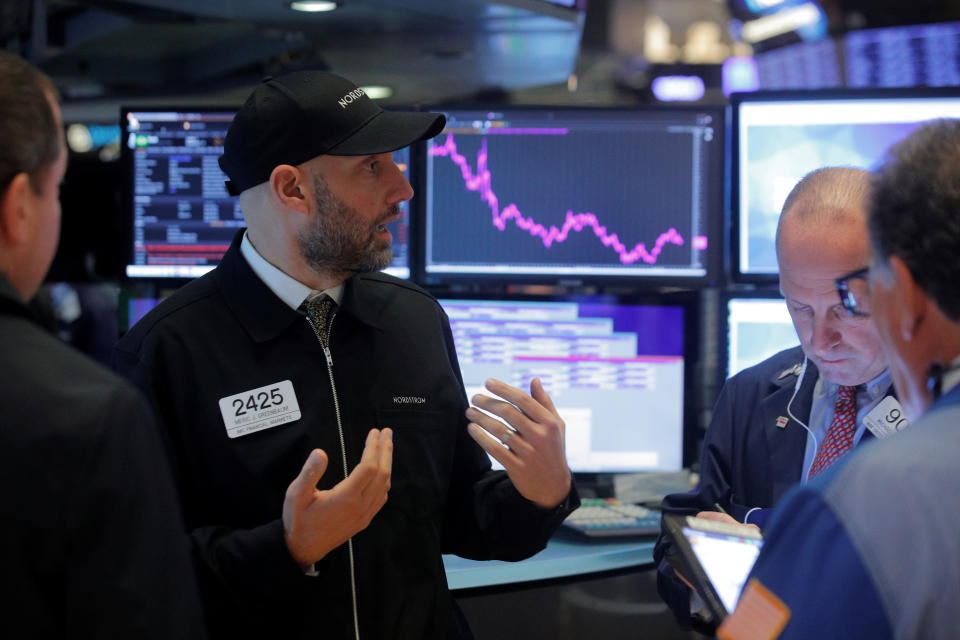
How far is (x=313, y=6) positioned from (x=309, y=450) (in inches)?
71.0

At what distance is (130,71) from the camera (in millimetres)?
5062

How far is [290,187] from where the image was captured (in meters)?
1.67

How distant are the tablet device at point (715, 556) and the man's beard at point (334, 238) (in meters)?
0.68

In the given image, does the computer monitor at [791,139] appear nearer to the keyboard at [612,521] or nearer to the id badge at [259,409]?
the keyboard at [612,521]

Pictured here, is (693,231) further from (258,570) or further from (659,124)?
(258,570)

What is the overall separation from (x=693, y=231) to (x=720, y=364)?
35 centimetres

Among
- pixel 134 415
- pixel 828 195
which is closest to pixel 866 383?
pixel 828 195

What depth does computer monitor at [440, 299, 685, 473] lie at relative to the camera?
257 cm

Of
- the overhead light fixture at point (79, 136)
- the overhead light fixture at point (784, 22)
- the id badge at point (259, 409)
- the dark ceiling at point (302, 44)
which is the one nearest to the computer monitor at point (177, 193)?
the dark ceiling at point (302, 44)

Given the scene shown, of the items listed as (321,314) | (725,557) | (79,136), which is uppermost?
(79,136)

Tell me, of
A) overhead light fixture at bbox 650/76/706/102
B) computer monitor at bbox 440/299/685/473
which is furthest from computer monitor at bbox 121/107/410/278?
overhead light fixture at bbox 650/76/706/102

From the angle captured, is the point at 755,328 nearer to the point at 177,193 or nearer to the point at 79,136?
the point at 177,193

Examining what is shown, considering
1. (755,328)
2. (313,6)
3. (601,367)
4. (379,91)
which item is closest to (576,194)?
(601,367)

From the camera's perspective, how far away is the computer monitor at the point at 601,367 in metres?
2.57
